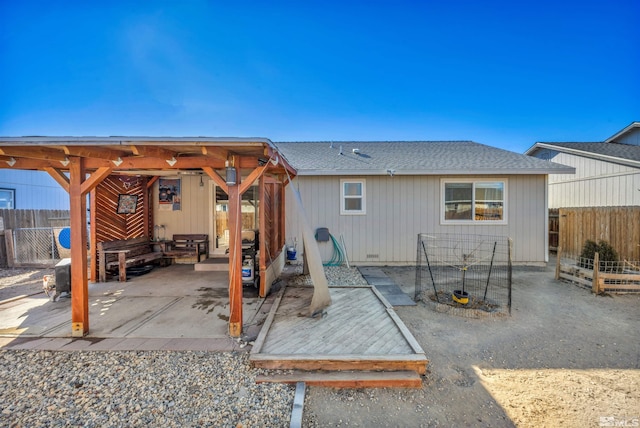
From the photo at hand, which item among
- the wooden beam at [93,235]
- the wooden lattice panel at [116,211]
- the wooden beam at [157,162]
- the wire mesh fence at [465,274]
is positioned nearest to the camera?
the wooden beam at [157,162]

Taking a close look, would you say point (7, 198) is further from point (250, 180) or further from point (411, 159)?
point (411, 159)

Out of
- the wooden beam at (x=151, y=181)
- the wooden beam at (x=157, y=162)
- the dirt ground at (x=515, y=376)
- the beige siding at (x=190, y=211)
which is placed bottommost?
the dirt ground at (x=515, y=376)

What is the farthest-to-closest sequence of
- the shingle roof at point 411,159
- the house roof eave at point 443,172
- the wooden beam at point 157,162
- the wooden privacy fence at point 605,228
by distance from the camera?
the shingle roof at point 411,159
the house roof eave at point 443,172
the wooden privacy fence at point 605,228
the wooden beam at point 157,162

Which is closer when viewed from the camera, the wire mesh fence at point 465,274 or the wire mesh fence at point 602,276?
the wire mesh fence at point 465,274

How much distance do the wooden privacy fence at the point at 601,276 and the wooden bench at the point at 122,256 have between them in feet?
31.2

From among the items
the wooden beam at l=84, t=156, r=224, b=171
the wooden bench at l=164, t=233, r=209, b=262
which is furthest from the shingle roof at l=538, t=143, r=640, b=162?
the wooden bench at l=164, t=233, r=209, b=262

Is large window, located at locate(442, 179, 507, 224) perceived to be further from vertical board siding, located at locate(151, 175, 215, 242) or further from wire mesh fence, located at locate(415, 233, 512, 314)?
vertical board siding, located at locate(151, 175, 215, 242)

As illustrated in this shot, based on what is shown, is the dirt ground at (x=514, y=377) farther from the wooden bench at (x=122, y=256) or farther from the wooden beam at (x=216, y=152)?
the wooden bench at (x=122, y=256)

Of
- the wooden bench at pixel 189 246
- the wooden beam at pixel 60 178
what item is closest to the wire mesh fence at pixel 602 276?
the wooden bench at pixel 189 246

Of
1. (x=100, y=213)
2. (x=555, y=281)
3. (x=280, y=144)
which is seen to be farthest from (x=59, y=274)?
(x=555, y=281)

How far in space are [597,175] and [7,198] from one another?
22.9 metres

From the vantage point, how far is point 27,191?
11.1m

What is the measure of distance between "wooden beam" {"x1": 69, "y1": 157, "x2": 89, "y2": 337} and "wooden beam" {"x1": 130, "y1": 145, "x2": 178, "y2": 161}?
2.59 ft

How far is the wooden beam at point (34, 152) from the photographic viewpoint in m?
2.90
